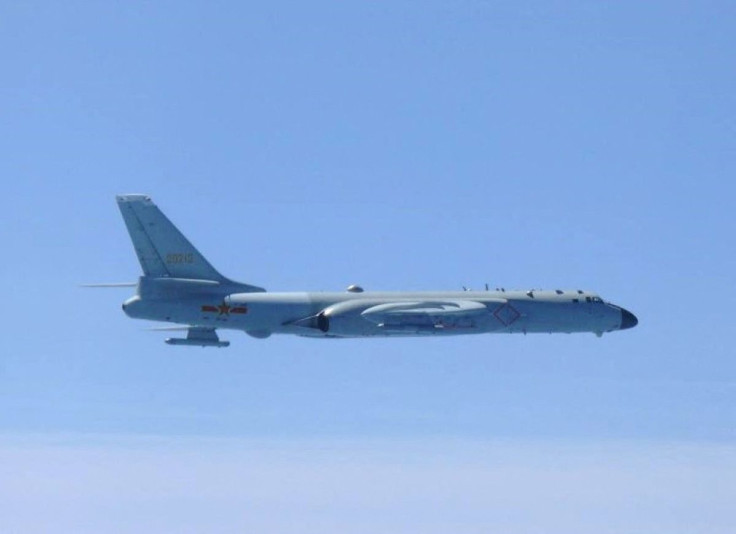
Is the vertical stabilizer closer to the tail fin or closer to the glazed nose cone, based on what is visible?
the tail fin

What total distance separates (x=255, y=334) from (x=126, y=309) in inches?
337

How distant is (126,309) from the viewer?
83.6 m

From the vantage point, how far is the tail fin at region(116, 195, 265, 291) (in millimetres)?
85562

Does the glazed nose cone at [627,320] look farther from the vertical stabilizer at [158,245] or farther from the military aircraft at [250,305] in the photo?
the vertical stabilizer at [158,245]

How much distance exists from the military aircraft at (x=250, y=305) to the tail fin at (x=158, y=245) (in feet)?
0.21

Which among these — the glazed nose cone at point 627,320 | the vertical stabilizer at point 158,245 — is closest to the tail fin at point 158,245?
the vertical stabilizer at point 158,245

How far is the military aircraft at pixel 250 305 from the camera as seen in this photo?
276 feet

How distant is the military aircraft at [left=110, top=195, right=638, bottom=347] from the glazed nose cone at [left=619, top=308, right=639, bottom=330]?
381 inches

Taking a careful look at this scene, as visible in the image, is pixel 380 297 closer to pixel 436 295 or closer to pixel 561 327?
pixel 436 295

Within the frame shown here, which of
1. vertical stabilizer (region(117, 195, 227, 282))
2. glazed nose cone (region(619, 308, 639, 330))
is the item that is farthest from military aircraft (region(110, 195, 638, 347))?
glazed nose cone (region(619, 308, 639, 330))

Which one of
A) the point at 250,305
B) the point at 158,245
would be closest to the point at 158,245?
the point at 158,245

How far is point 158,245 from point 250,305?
7.08m

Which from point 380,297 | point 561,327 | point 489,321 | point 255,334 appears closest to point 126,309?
point 255,334

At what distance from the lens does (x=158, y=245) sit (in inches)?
3383
